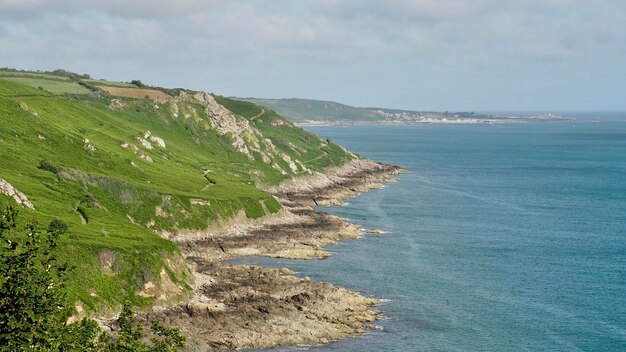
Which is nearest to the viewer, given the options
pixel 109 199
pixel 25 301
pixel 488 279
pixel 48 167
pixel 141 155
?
pixel 25 301

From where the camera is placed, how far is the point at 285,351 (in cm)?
8981

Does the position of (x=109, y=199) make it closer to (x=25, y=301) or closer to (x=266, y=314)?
(x=266, y=314)

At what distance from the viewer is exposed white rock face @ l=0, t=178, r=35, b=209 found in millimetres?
113350

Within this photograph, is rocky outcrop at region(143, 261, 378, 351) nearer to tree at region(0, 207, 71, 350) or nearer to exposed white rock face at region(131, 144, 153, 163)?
tree at region(0, 207, 71, 350)

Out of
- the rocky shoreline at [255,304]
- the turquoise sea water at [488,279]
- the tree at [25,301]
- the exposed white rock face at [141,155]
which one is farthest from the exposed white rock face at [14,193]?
the tree at [25,301]

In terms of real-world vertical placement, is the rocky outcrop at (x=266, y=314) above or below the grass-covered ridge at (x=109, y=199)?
below

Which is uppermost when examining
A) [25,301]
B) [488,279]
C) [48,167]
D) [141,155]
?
[25,301]

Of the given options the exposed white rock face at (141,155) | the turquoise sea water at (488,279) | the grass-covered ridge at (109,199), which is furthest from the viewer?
the exposed white rock face at (141,155)

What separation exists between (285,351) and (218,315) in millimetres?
12391

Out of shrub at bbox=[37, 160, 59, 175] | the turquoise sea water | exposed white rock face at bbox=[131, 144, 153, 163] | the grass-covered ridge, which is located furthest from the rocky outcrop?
exposed white rock face at bbox=[131, 144, 153, 163]

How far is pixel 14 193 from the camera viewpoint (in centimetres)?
11481

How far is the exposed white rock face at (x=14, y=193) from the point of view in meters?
113

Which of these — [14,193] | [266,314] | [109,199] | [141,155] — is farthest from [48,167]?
[266,314]

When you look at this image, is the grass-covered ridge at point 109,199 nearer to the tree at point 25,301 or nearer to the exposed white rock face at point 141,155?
the exposed white rock face at point 141,155
